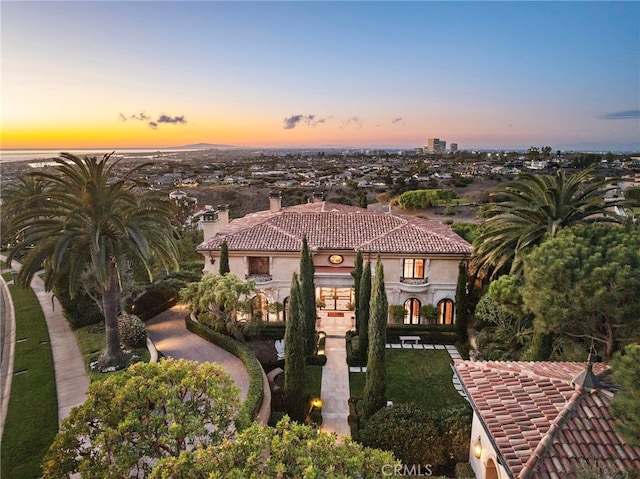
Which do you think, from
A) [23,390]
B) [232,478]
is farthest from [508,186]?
[23,390]

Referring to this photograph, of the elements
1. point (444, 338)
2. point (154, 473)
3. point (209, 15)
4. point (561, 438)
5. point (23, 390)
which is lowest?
point (444, 338)

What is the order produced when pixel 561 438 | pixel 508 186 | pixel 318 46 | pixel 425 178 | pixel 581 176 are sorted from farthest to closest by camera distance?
pixel 425 178
pixel 318 46
pixel 508 186
pixel 581 176
pixel 561 438

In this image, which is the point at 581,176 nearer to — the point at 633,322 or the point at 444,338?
the point at 633,322

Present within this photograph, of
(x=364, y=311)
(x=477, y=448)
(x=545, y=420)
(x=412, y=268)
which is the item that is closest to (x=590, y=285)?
(x=545, y=420)

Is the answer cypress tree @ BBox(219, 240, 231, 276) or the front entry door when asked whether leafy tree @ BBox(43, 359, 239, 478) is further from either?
the front entry door

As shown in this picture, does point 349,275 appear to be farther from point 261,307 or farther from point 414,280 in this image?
point 261,307

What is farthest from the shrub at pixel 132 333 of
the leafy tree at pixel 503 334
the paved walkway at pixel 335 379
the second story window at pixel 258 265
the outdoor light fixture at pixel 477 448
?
the leafy tree at pixel 503 334

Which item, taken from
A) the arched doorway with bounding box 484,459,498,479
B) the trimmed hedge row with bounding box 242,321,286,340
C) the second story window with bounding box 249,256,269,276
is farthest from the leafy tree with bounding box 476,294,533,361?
the second story window with bounding box 249,256,269,276
